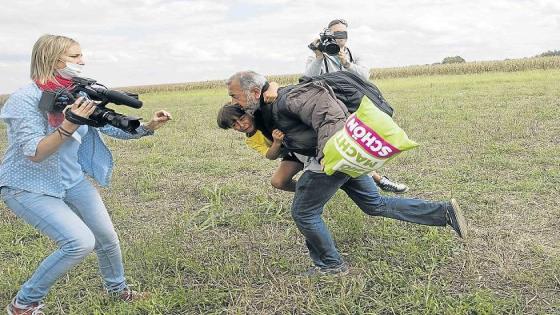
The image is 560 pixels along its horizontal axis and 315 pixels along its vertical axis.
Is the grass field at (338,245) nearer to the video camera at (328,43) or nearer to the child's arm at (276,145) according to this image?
the child's arm at (276,145)

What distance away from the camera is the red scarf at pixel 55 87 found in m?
2.94

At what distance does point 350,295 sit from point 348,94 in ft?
4.09

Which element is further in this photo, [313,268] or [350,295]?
[313,268]

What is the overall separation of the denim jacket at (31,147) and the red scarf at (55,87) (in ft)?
0.11

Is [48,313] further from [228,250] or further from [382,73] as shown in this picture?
[382,73]

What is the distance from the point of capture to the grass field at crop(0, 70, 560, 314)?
3305 mm

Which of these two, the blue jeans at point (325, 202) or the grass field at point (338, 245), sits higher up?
the blue jeans at point (325, 202)

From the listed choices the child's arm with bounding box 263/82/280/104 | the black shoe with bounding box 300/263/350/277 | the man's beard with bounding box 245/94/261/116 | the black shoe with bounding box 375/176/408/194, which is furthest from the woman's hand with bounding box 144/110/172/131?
the black shoe with bounding box 375/176/408/194

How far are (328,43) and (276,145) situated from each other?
159 centimetres

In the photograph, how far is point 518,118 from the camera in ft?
30.8

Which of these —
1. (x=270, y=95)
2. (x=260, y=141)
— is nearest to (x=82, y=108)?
(x=270, y=95)

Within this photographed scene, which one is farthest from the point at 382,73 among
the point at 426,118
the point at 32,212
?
the point at 32,212

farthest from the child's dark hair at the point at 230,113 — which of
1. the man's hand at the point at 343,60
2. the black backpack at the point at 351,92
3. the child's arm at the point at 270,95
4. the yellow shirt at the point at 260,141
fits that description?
the man's hand at the point at 343,60

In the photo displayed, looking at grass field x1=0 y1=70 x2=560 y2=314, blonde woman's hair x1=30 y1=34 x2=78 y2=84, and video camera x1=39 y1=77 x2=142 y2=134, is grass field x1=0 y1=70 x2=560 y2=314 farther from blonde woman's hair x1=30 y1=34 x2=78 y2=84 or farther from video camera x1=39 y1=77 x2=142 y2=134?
blonde woman's hair x1=30 y1=34 x2=78 y2=84
